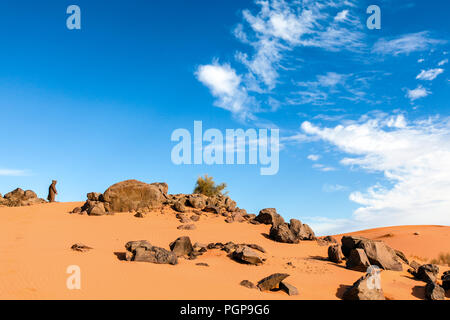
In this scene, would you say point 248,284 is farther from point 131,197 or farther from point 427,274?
point 131,197

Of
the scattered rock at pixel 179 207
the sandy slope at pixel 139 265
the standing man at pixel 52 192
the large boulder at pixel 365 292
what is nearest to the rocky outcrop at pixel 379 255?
the sandy slope at pixel 139 265

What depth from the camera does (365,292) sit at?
9305 millimetres

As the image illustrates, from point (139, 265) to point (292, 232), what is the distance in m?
10.9

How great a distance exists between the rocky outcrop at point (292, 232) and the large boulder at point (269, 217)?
1.82 m

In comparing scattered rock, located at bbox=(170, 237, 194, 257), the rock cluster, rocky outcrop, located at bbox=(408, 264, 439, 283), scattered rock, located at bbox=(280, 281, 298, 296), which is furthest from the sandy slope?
the rock cluster

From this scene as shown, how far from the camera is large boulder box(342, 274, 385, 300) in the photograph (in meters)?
9.20

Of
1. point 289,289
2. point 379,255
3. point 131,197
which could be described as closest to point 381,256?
point 379,255

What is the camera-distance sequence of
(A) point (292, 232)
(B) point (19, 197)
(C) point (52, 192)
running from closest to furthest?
(A) point (292, 232) < (C) point (52, 192) < (B) point (19, 197)

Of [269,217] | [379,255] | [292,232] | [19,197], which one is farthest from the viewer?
[19,197]

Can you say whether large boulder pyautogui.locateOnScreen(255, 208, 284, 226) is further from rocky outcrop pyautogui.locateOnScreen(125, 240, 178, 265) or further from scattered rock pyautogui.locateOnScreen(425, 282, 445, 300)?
scattered rock pyautogui.locateOnScreen(425, 282, 445, 300)

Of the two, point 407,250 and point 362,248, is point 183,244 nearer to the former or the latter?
point 362,248

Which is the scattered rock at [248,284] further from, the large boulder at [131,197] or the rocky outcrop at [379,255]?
the large boulder at [131,197]

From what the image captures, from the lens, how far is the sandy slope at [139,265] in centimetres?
929

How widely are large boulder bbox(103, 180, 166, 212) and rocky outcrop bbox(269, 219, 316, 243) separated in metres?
8.59
